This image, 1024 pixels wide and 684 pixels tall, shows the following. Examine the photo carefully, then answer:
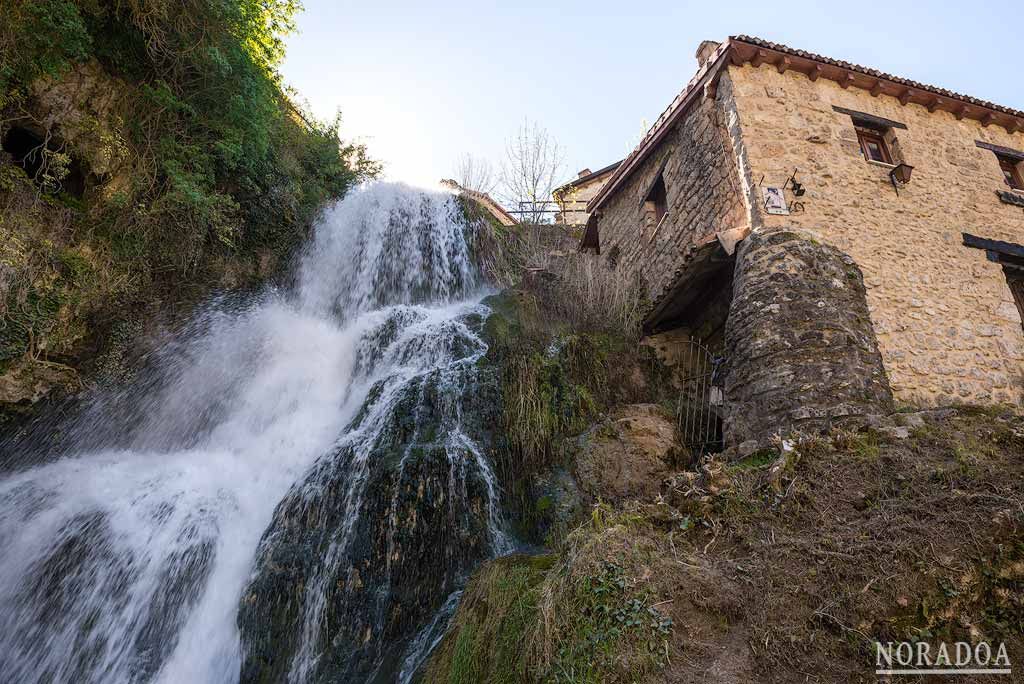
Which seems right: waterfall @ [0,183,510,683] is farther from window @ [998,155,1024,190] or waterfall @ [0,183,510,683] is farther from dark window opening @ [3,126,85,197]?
window @ [998,155,1024,190]

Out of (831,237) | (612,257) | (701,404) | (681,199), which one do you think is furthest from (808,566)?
(612,257)

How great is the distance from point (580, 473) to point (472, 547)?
56.0 inches

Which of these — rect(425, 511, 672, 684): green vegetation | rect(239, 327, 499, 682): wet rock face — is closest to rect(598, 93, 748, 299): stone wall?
rect(239, 327, 499, 682): wet rock face

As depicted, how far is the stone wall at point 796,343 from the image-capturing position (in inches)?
193

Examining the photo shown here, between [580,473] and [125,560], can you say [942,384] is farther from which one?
[125,560]

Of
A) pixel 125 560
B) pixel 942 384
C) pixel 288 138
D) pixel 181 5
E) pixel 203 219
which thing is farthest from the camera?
pixel 288 138

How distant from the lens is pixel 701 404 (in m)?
6.92

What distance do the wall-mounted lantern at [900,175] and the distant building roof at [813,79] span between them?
1640mm

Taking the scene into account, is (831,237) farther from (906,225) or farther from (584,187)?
(584,187)

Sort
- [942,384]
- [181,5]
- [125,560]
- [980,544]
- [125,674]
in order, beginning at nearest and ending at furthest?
[980,544], [125,674], [125,560], [942,384], [181,5]

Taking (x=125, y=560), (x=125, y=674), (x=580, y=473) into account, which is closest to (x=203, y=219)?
(x=125, y=560)

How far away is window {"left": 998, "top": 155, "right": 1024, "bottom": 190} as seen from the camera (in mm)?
8844

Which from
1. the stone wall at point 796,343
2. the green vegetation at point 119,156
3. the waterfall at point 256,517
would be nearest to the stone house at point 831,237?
the stone wall at point 796,343

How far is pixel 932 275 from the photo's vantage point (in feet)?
23.0
